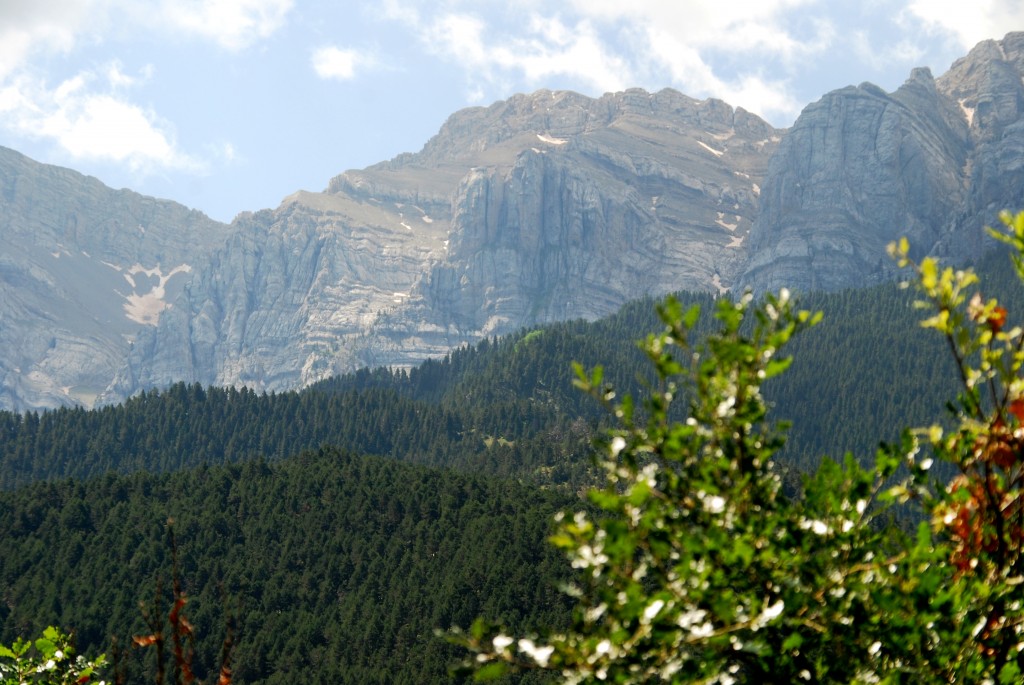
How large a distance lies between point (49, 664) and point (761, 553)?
43.9 feet

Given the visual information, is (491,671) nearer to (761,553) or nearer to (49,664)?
(761,553)

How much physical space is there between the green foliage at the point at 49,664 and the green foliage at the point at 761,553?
11.0 meters

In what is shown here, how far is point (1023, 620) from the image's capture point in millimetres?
12461

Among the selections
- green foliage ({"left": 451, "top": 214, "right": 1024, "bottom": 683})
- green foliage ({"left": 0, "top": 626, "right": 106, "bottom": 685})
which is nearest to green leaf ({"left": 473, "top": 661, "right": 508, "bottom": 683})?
green foliage ({"left": 451, "top": 214, "right": 1024, "bottom": 683})

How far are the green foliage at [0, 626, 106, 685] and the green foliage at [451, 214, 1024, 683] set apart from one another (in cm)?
1096

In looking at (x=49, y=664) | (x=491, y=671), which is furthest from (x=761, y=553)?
(x=49, y=664)

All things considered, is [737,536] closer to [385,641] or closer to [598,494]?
[598,494]

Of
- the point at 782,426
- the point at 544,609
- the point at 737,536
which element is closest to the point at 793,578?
the point at 737,536

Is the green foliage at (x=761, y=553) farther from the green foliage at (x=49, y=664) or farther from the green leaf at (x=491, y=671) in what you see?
the green foliage at (x=49, y=664)

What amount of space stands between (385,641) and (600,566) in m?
181

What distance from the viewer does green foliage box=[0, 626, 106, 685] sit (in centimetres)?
2056

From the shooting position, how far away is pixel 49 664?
2036cm

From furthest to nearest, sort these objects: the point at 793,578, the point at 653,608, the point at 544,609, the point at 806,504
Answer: the point at 544,609 < the point at 806,504 < the point at 793,578 < the point at 653,608

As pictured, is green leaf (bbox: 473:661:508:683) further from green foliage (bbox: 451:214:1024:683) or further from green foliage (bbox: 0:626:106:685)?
green foliage (bbox: 0:626:106:685)
